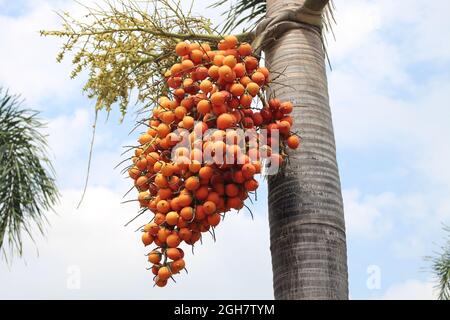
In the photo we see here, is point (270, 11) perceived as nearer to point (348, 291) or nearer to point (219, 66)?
point (219, 66)

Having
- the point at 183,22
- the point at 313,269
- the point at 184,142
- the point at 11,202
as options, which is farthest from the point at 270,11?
the point at 11,202

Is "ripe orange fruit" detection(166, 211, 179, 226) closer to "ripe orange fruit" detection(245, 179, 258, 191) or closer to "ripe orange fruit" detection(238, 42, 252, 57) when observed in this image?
"ripe orange fruit" detection(245, 179, 258, 191)

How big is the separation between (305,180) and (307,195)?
8cm

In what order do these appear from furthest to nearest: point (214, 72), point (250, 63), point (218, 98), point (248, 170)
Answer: point (250, 63) → point (214, 72) → point (218, 98) → point (248, 170)

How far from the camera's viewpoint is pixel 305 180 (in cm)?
304

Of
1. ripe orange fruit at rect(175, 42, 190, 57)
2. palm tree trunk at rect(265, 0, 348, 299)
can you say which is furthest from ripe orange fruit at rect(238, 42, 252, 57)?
palm tree trunk at rect(265, 0, 348, 299)

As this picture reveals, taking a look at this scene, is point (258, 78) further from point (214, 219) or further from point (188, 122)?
point (214, 219)

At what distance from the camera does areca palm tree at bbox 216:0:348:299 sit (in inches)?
113

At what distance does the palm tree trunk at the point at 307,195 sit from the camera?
2863 millimetres

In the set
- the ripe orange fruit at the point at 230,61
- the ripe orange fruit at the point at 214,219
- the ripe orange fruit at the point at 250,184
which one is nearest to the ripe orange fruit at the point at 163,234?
the ripe orange fruit at the point at 214,219

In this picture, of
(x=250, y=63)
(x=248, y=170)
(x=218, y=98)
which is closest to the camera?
(x=248, y=170)

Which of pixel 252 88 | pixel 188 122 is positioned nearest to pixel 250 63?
pixel 252 88

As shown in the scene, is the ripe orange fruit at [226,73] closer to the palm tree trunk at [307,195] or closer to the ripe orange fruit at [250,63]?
the ripe orange fruit at [250,63]

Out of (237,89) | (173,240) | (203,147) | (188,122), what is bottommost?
(173,240)
